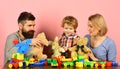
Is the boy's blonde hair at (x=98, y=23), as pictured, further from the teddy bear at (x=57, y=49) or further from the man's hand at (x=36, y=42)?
the man's hand at (x=36, y=42)

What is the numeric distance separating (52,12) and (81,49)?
599mm

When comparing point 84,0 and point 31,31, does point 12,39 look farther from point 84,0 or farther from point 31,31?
point 84,0

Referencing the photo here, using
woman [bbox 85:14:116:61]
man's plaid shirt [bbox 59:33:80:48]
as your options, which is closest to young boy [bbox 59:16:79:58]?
man's plaid shirt [bbox 59:33:80:48]

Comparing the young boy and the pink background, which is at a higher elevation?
the pink background

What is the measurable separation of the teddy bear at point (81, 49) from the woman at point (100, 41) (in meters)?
0.21

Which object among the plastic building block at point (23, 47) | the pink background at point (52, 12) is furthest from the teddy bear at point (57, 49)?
the pink background at point (52, 12)

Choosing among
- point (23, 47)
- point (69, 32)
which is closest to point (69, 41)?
point (69, 32)

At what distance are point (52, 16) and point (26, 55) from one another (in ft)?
2.03

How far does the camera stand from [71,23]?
202cm

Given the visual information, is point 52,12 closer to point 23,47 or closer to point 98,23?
point 98,23

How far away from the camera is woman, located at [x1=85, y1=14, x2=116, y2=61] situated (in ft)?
6.86

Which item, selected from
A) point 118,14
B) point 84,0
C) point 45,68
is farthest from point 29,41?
point 118,14

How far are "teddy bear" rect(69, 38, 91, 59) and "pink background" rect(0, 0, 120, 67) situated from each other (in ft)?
1.65

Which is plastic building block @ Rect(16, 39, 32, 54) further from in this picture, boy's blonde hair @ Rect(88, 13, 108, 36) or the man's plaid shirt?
boy's blonde hair @ Rect(88, 13, 108, 36)
